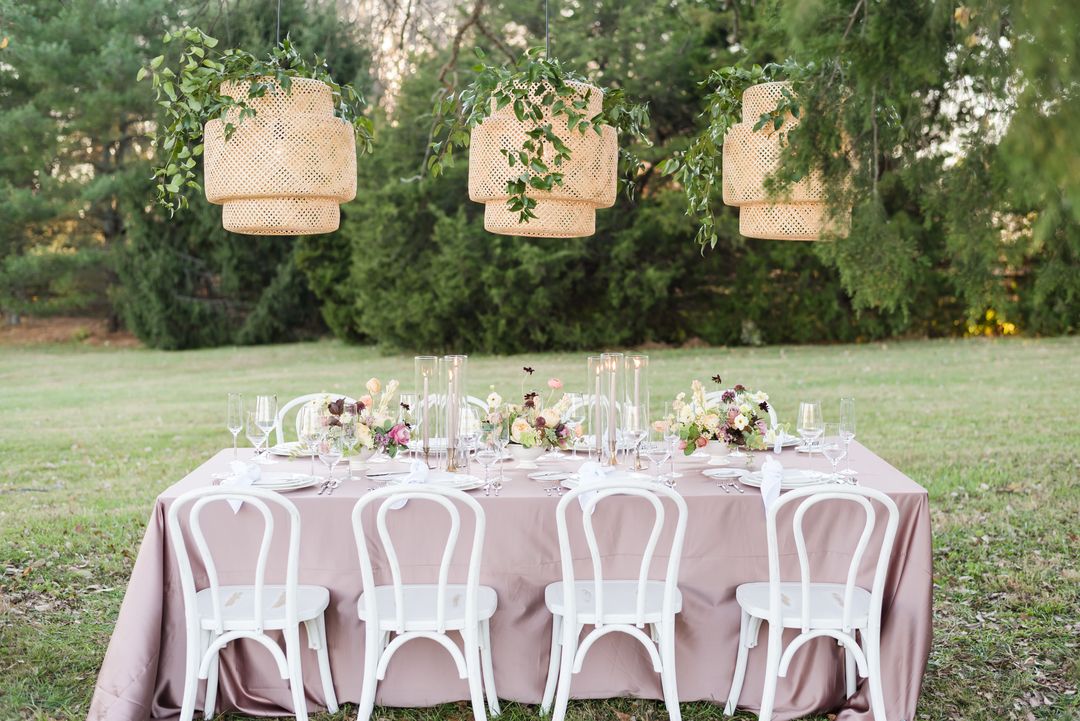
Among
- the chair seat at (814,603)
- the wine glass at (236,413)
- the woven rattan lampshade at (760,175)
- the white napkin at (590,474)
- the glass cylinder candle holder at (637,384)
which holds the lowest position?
the chair seat at (814,603)

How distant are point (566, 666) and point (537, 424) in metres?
0.96

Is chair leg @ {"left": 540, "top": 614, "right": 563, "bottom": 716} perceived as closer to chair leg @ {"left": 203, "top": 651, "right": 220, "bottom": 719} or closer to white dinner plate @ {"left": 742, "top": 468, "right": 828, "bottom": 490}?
white dinner plate @ {"left": 742, "top": 468, "right": 828, "bottom": 490}

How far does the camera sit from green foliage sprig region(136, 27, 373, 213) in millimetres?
3031

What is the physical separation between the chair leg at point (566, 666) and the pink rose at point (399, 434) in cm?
97

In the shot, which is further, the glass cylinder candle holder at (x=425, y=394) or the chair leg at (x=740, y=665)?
the glass cylinder candle holder at (x=425, y=394)

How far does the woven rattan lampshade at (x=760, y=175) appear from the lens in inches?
130

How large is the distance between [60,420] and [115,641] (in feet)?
24.7

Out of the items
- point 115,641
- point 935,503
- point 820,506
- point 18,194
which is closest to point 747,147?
point 820,506

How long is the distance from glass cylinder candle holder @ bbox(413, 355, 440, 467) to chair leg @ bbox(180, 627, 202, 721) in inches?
39.3

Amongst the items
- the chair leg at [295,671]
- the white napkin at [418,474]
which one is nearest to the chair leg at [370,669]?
the chair leg at [295,671]

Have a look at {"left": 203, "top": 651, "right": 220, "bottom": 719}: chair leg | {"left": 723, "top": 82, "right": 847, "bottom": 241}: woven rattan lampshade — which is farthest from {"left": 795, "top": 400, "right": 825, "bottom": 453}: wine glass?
{"left": 203, "top": 651, "right": 220, "bottom": 719}: chair leg

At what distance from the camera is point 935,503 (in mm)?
6188

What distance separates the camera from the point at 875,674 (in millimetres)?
3100

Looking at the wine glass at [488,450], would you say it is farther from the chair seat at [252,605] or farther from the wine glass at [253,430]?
the wine glass at [253,430]
